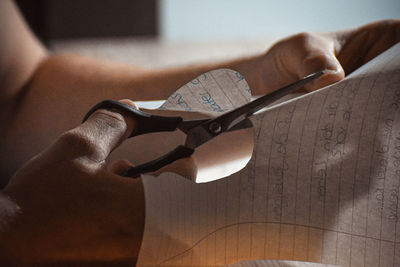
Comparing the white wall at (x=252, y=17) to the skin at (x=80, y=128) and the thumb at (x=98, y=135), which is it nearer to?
the skin at (x=80, y=128)

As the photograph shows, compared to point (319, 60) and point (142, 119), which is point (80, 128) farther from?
point (319, 60)

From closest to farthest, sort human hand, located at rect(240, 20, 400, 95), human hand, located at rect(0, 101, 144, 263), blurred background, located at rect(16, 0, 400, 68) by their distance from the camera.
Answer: human hand, located at rect(0, 101, 144, 263) → human hand, located at rect(240, 20, 400, 95) → blurred background, located at rect(16, 0, 400, 68)

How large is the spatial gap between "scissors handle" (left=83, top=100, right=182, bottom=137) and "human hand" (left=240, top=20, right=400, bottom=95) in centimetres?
8

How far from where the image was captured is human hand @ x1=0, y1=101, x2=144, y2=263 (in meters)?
0.19

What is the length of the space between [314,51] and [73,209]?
18 cm

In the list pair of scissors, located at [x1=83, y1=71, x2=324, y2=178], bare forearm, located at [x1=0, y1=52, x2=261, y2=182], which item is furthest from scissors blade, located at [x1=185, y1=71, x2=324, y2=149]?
bare forearm, located at [x1=0, y1=52, x2=261, y2=182]

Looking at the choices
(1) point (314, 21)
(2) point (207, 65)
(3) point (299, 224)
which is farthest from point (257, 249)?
(1) point (314, 21)

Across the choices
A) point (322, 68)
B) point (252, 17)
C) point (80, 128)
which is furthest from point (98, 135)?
point (252, 17)

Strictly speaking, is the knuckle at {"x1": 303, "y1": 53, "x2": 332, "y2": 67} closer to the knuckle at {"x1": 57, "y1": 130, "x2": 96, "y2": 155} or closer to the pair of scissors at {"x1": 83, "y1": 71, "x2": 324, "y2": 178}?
the pair of scissors at {"x1": 83, "y1": 71, "x2": 324, "y2": 178}

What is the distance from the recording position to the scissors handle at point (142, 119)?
0.23m

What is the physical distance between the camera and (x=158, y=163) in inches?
9.3

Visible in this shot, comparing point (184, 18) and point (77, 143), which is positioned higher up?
point (77, 143)

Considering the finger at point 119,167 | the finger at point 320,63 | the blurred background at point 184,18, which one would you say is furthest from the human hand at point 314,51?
the blurred background at point 184,18

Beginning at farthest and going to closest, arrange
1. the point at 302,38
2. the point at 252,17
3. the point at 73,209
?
the point at 252,17 < the point at 302,38 < the point at 73,209
